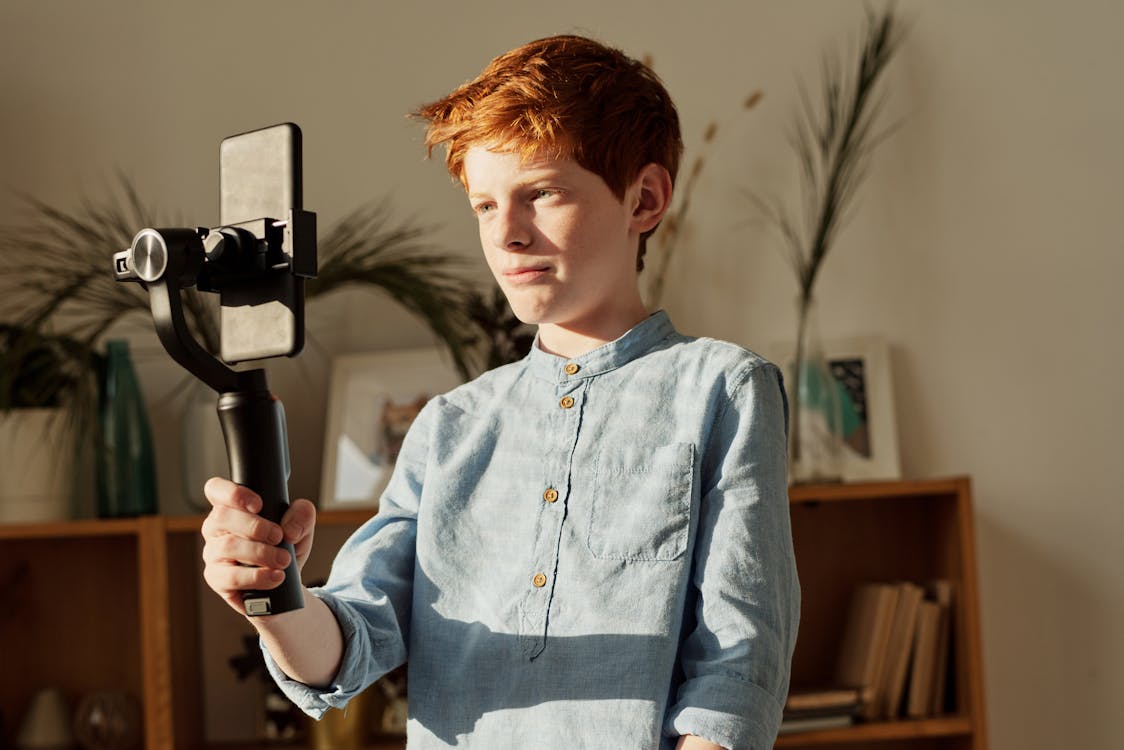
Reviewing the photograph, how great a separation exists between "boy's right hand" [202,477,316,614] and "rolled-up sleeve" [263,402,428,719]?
179 millimetres

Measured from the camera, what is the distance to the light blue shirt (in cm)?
93

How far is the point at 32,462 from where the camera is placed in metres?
2.26

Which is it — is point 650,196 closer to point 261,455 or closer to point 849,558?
point 261,455

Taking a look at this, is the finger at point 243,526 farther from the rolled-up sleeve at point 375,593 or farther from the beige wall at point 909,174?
the beige wall at point 909,174

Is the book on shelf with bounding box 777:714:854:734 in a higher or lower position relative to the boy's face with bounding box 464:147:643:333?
lower

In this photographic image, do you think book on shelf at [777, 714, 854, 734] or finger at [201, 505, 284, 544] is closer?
finger at [201, 505, 284, 544]

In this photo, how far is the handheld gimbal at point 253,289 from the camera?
0.74 metres

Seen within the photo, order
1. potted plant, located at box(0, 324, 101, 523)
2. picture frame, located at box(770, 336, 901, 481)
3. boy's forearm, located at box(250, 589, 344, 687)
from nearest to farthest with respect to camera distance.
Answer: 1. boy's forearm, located at box(250, 589, 344, 687)
2. potted plant, located at box(0, 324, 101, 523)
3. picture frame, located at box(770, 336, 901, 481)

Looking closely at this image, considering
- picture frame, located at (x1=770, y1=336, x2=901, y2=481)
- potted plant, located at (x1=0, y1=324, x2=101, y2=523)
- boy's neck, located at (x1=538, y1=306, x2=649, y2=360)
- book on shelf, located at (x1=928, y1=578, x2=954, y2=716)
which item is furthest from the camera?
picture frame, located at (x1=770, y1=336, x2=901, y2=481)

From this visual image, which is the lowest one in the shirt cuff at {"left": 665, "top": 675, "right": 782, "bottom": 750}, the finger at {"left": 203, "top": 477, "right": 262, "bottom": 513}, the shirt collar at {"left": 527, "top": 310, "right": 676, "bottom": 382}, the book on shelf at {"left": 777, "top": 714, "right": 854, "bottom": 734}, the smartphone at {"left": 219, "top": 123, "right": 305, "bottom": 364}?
the book on shelf at {"left": 777, "top": 714, "right": 854, "bottom": 734}

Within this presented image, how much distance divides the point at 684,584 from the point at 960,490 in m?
1.49

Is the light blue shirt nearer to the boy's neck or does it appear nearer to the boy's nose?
the boy's neck

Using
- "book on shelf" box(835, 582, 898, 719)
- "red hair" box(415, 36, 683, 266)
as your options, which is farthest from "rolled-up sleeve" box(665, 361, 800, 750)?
"book on shelf" box(835, 582, 898, 719)

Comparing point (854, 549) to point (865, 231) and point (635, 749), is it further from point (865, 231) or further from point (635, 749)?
point (635, 749)
